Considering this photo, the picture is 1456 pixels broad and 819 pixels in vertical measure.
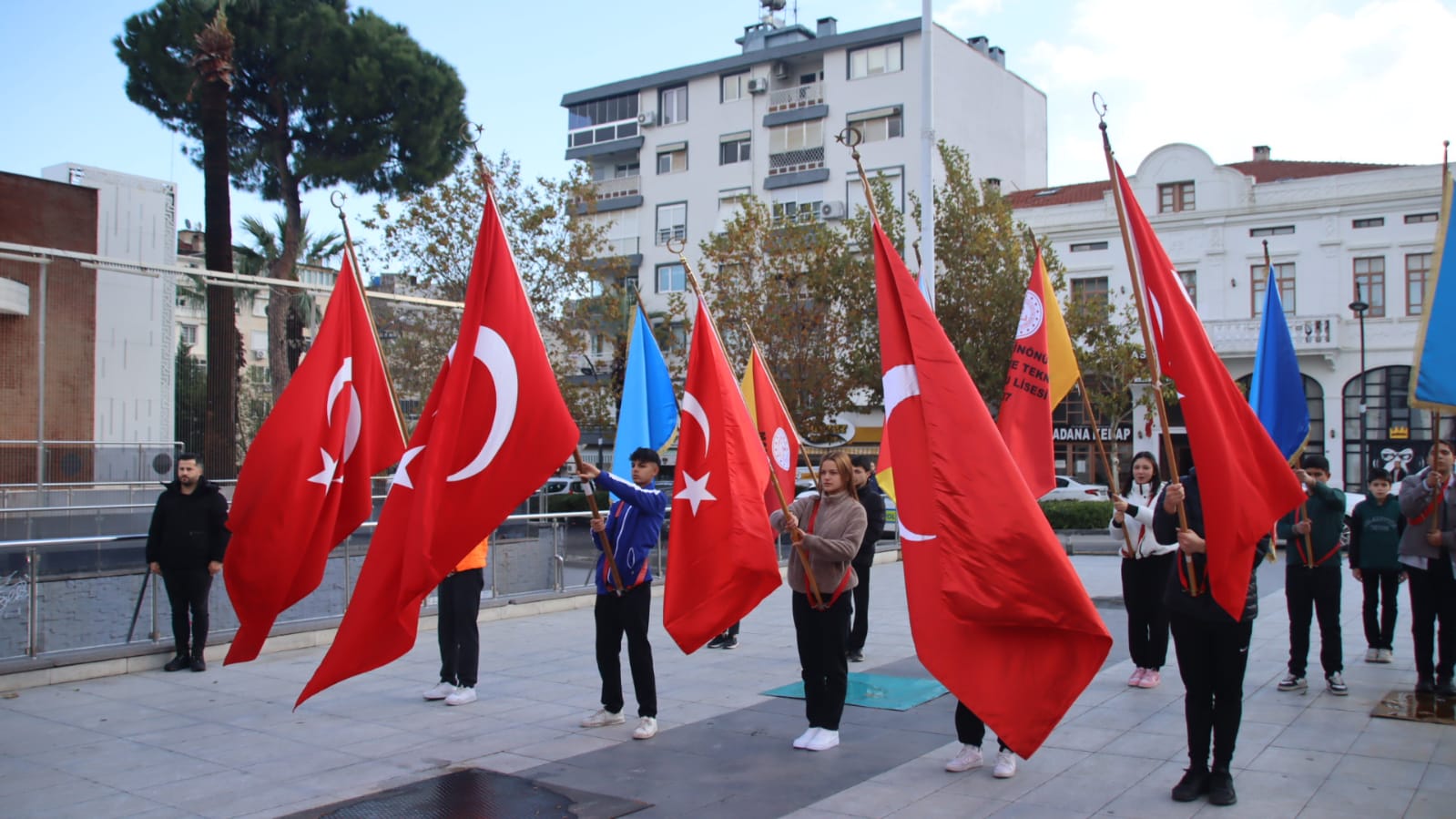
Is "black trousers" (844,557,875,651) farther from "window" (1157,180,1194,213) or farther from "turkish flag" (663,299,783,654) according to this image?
"window" (1157,180,1194,213)

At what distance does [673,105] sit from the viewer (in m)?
55.0

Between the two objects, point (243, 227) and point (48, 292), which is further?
point (243, 227)

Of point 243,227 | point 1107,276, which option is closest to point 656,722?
point 243,227

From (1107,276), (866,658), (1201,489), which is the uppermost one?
(1107,276)

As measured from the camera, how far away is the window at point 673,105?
2148 inches

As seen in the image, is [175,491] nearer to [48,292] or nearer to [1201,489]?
[1201,489]

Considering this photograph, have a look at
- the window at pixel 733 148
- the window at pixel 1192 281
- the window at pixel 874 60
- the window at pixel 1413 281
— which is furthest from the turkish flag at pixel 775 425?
the window at pixel 733 148

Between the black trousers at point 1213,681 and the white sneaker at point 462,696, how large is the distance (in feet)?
16.5

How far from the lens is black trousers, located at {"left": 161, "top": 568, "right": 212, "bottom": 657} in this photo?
9.62 meters

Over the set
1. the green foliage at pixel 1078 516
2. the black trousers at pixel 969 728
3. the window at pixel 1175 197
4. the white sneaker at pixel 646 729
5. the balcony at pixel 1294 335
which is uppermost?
the window at pixel 1175 197

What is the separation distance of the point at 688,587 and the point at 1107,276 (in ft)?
125

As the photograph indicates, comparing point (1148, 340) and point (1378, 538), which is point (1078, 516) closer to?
point (1378, 538)

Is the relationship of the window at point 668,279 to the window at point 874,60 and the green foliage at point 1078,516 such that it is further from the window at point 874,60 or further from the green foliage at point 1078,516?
the green foliage at point 1078,516

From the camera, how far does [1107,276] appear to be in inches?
1673
